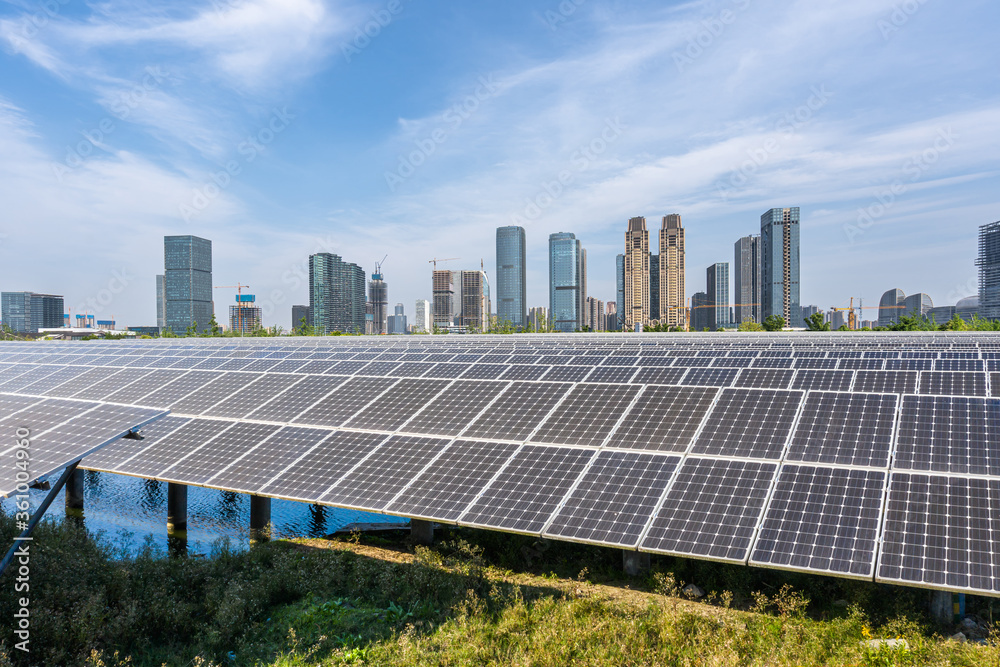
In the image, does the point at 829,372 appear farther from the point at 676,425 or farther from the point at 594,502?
the point at 594,502

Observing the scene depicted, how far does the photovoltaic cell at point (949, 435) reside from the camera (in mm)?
12648

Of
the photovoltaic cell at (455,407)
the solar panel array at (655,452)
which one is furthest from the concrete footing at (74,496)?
the photovoltaic cell at (455,407)

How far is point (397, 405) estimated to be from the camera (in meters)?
19.9

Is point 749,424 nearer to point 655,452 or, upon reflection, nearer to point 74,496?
point 655,452

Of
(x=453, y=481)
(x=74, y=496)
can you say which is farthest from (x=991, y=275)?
(x=74, y=496)

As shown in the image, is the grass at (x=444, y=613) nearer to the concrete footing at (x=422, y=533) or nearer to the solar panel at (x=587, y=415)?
the concrete footing at (x=422, y=533)

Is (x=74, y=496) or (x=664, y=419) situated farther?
(x=74, y=496)

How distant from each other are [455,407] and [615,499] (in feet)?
23.6

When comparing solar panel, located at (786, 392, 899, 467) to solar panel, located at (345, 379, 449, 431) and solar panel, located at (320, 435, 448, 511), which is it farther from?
solar panel, located at (345, 379, 449, 431)

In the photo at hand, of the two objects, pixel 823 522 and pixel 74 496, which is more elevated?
pixel 823 522

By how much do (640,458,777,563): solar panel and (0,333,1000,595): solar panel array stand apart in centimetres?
4

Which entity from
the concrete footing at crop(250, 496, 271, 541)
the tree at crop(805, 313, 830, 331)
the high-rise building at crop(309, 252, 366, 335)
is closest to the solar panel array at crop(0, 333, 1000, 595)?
the concrete footing at crop(250, 496, 271, 541)

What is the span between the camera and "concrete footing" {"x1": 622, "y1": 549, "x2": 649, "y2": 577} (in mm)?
16062

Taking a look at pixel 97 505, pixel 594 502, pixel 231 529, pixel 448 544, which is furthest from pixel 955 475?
pixel 97 505
